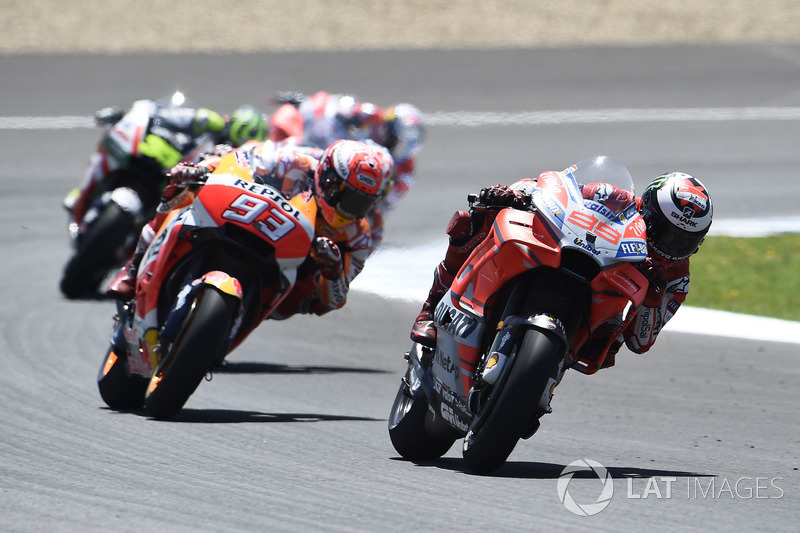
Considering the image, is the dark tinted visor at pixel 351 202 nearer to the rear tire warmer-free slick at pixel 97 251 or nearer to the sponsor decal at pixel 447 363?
the sponsor decal at pixel 447 363

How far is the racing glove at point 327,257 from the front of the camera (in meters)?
7.75

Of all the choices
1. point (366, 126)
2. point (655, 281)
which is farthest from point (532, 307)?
point (366, 126)

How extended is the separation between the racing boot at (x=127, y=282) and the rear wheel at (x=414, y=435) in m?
2.09

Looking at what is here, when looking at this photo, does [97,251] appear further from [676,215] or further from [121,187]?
[676,215]

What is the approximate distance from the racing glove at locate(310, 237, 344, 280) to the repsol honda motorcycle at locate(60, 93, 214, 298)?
4480 millimetres

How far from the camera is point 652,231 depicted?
6191mm

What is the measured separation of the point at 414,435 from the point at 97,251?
6.34m

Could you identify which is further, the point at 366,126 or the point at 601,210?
the point at 366,126

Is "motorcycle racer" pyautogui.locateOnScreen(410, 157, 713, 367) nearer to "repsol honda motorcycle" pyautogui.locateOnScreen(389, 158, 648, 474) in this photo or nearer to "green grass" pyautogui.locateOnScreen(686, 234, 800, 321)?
"repsol honda motorcycle" pyautogui.locateOnScreen(389, 158, 648, 474)

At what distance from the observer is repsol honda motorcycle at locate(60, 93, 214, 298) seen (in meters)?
12.2

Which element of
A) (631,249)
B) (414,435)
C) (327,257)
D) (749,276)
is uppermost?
(631,249)

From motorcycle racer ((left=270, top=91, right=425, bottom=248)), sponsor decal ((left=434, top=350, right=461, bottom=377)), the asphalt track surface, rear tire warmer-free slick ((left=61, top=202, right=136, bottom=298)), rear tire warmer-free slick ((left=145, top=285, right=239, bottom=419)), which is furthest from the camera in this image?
motorcycle racer ((left=270, top=91, right=425, bottom=248))

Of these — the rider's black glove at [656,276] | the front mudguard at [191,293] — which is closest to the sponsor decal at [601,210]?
the rider's black glove at [656,276]

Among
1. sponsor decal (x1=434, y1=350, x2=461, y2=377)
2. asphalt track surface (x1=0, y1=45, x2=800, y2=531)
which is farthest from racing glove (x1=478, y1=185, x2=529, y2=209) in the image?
asphalt track surface (x1=0, y1=45, x2=800, y2=531)
